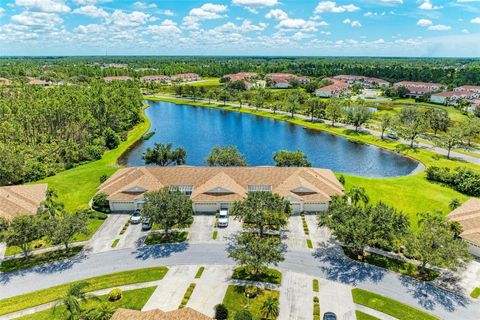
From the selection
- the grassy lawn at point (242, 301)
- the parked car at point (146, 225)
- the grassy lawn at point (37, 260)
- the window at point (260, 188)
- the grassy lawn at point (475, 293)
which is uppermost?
the window at point (260, 188)

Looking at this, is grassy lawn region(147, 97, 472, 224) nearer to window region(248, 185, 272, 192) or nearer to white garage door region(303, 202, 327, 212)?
white garage door region(303, 202, 327, 212)

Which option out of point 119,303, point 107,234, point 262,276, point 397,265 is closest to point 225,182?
point 107,234

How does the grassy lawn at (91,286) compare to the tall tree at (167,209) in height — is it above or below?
below

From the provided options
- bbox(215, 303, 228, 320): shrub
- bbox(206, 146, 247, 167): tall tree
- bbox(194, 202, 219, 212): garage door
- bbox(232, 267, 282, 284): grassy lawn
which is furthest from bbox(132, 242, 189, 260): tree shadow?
bbox(206, 146, 247, 167): tall tree

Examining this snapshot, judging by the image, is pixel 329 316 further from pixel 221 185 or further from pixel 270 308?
pixel 221 185

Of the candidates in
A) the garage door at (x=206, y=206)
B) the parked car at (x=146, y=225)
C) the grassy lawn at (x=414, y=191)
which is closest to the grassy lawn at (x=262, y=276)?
the garage door at (x=206, y=206)

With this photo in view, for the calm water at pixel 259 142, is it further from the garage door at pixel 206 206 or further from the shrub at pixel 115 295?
the shrub at pixel 115 295
